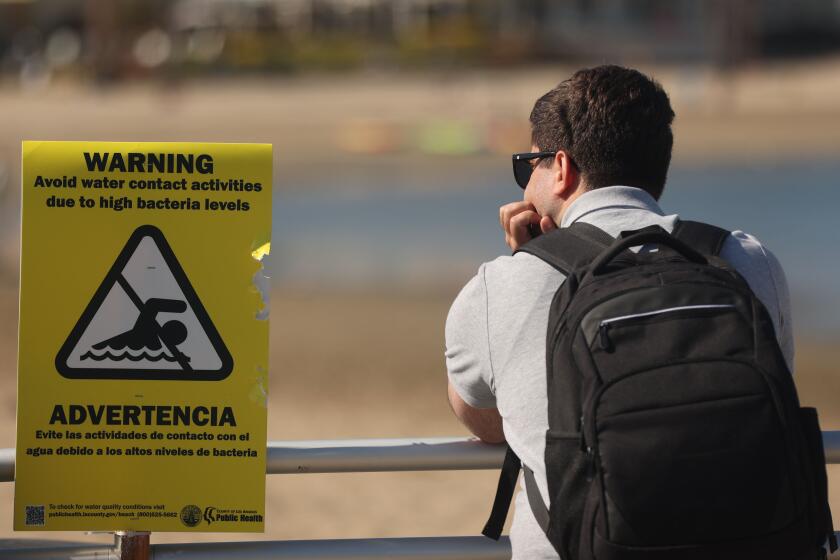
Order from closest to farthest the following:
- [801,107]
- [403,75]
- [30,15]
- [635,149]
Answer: [635,149] < [801,107] < [403,75] < [30,15]

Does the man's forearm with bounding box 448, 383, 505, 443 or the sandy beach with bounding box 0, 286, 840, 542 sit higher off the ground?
the man's forearm with bounding box 448, 383, 505, 443

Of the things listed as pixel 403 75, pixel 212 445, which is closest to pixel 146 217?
pixel 212 445

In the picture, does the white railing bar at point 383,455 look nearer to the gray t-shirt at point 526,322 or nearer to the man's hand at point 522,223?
A: the gray t-shirt at point 526,322

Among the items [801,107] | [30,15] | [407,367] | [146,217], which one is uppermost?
[30,15]

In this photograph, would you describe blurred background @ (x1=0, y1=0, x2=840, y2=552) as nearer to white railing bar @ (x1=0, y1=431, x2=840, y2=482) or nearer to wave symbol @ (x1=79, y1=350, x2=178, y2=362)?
white railing bar @ (x1=0, y1=431, x2=840, y2=482)

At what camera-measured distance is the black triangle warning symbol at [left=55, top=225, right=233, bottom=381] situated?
209cm

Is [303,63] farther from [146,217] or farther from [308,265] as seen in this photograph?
[146,217]

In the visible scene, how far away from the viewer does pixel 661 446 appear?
67.9 inches

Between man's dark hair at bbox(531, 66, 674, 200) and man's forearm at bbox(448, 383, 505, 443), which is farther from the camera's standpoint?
man's forearm at bbox(448, 383, 505, 443)

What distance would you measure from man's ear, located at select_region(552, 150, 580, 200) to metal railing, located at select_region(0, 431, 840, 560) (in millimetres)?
512

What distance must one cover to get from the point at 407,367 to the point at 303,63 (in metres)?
39.2

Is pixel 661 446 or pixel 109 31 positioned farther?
pixel 109 31

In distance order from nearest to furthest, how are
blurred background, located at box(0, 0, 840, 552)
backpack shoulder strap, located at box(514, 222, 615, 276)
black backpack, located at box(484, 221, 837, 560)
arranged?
black backpack, located at box(484, 221, 837, 560)
backpack shoulder strap, located at box(514, 222, 615, 276)
blurred background, located at box(0, 0, 840, 552)

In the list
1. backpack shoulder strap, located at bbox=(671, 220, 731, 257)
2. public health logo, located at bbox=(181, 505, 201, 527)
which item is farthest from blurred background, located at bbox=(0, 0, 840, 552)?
backpack shoulder strap, located at bbox=(671, 220, 731, 257)
